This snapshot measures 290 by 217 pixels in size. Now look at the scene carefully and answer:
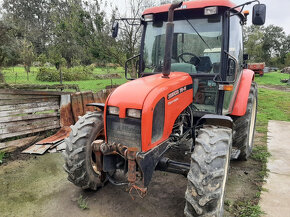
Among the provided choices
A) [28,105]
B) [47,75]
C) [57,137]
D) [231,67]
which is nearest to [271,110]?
[231,67]

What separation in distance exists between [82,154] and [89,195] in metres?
0.66

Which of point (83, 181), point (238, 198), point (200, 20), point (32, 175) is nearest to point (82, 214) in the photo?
point (83, 181)

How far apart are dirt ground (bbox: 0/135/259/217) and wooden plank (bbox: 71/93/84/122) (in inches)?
68.8

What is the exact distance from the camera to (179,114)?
2918 millimetres

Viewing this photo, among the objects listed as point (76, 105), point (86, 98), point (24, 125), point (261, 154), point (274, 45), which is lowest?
point (261, 154)

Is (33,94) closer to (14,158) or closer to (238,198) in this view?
(14,158)

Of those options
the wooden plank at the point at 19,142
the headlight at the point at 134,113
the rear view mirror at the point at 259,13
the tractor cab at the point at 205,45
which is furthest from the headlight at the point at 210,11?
the wooden plank at the point at 19,142

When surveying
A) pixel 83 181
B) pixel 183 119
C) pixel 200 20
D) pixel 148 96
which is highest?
pixel 200 20

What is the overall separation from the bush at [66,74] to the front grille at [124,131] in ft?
54.7

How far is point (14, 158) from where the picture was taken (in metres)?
4.21

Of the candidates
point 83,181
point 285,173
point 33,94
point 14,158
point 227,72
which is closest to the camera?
point 83,181

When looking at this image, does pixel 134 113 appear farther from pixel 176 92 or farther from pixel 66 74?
pixel 66 74

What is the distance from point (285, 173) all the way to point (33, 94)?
4910mm

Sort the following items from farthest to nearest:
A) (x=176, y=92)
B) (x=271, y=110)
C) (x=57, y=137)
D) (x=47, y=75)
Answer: (x=47, y=75), (x=271, y=110), (x=57, y=137), (x=176, y=92)
